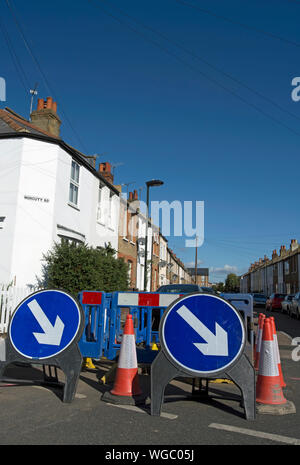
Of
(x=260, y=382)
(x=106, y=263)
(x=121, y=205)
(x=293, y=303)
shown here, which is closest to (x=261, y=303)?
(x=293, y=303)

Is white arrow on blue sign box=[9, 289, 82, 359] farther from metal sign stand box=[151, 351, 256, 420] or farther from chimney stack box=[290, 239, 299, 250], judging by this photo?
chimney stack box=[290, 239, 299, 250]

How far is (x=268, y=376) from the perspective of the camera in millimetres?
4594

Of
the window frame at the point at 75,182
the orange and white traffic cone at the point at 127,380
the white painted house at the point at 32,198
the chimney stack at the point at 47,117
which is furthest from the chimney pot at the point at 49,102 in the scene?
the orange and white traffic cone at the point at 127,380

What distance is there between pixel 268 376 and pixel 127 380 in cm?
176

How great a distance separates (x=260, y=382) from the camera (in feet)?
15.3

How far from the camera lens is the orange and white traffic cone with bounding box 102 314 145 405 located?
4.55 metres

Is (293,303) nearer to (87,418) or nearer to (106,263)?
(106,263)

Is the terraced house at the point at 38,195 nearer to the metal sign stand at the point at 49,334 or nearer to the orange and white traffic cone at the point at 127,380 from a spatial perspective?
the metal sign stand at the point at 49,334

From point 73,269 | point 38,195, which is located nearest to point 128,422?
point 73,269

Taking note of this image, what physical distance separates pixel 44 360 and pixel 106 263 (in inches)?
366

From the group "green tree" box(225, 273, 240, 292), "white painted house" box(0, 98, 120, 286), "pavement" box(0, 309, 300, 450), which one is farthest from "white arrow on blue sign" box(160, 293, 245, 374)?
"green tree" box(225, 273, 240, 292)

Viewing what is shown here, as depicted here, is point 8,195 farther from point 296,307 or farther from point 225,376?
point 296,307

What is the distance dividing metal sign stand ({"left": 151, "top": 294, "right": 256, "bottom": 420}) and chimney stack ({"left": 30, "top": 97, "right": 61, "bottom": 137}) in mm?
14306

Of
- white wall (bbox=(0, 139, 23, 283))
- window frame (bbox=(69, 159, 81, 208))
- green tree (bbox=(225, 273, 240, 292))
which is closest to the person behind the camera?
white wall (bbox=(0, 139, 23, 283))
